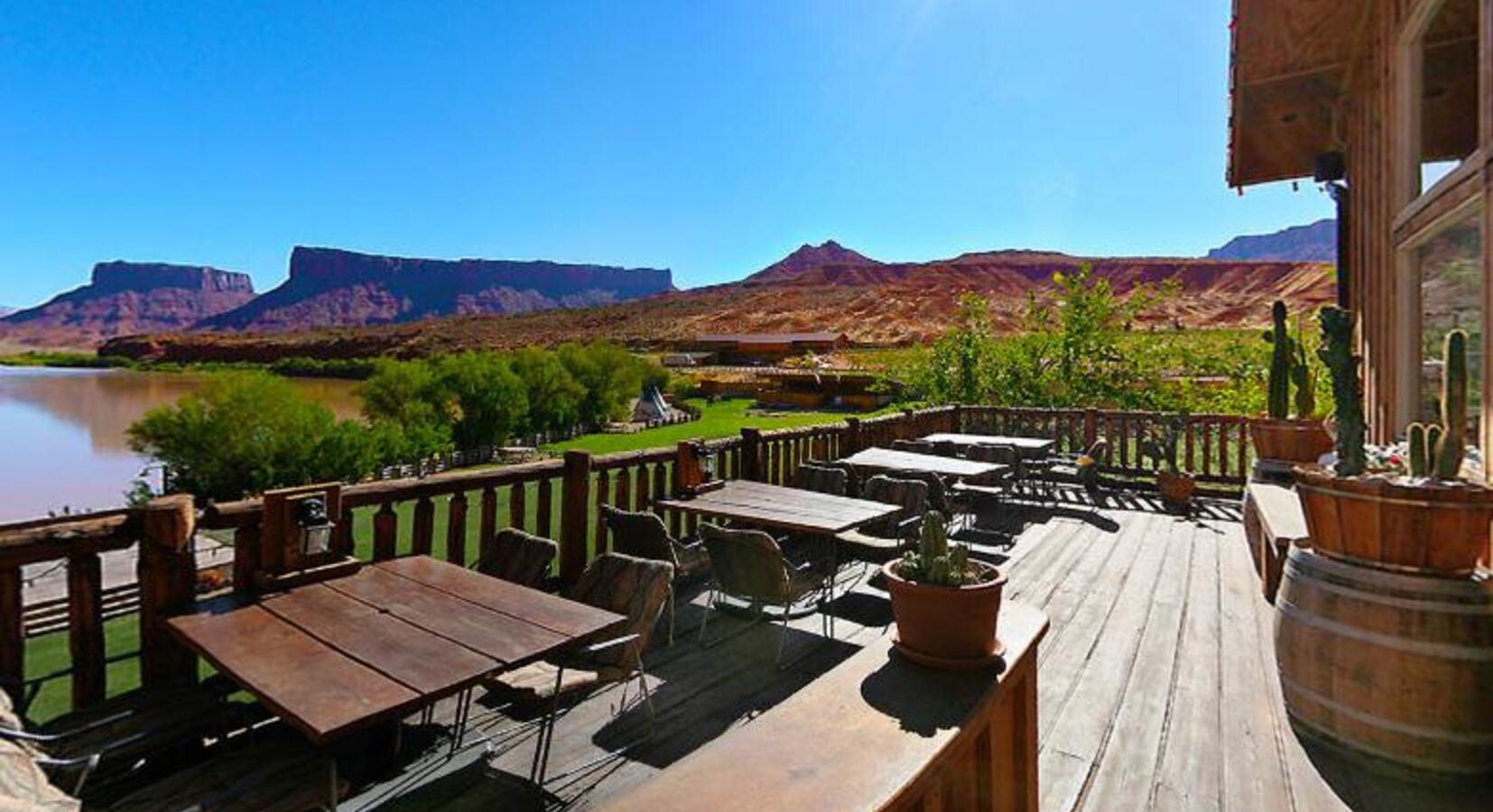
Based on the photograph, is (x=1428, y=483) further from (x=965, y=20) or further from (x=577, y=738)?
(x=965, y=20)

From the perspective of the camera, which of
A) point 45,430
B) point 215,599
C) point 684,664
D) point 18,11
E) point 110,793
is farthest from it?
point 45,430

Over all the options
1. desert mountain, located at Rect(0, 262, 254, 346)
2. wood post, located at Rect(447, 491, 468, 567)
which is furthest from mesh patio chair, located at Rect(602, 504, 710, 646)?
desert mountain, located at Rect(0, 262, 254, 346)

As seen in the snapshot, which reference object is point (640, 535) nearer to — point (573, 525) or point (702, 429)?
point (573, 525)

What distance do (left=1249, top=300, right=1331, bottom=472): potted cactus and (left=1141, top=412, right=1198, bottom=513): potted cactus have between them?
4.38 ft

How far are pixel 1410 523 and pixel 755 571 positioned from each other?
239 cm

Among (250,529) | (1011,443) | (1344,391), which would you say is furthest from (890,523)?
(250,529)

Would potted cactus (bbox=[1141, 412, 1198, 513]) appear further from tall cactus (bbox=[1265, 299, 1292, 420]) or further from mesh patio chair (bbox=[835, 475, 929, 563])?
mesh patio chair (bbox=[835, 475, 929, 563])

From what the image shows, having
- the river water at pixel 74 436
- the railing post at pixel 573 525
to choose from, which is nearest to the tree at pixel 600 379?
the river water at pixel 74 436

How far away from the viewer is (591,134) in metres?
29.9

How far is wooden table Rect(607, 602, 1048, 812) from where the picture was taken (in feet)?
2.91

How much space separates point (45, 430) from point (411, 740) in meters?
38.3

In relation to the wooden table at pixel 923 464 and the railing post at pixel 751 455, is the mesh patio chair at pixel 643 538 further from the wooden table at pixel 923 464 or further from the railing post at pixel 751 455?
the wooden table at pixel 923 464

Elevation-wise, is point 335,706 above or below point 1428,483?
below

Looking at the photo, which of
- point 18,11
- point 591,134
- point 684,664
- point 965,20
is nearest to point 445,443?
point 591,134
